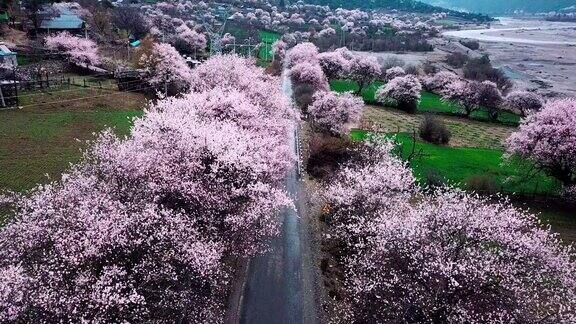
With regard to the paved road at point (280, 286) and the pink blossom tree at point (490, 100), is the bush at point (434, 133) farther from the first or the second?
the paved road at point (280, 286)

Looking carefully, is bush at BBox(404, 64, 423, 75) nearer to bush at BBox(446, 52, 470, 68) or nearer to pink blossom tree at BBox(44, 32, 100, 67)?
bush at BBox(446, 52, 470, 68)

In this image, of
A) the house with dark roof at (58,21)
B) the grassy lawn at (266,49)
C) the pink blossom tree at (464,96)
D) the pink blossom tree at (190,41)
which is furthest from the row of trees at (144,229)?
the grassy lawn at (266,49)

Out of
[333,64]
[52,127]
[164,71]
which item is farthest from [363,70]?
[52,127]

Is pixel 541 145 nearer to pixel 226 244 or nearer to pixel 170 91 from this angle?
pixel 226 244

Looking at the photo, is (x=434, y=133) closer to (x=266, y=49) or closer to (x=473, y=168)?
(x=473, y=168)

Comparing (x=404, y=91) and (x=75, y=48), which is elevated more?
(x=75, y=48)

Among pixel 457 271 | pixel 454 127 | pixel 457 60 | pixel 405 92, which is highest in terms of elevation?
pixel 457 60
